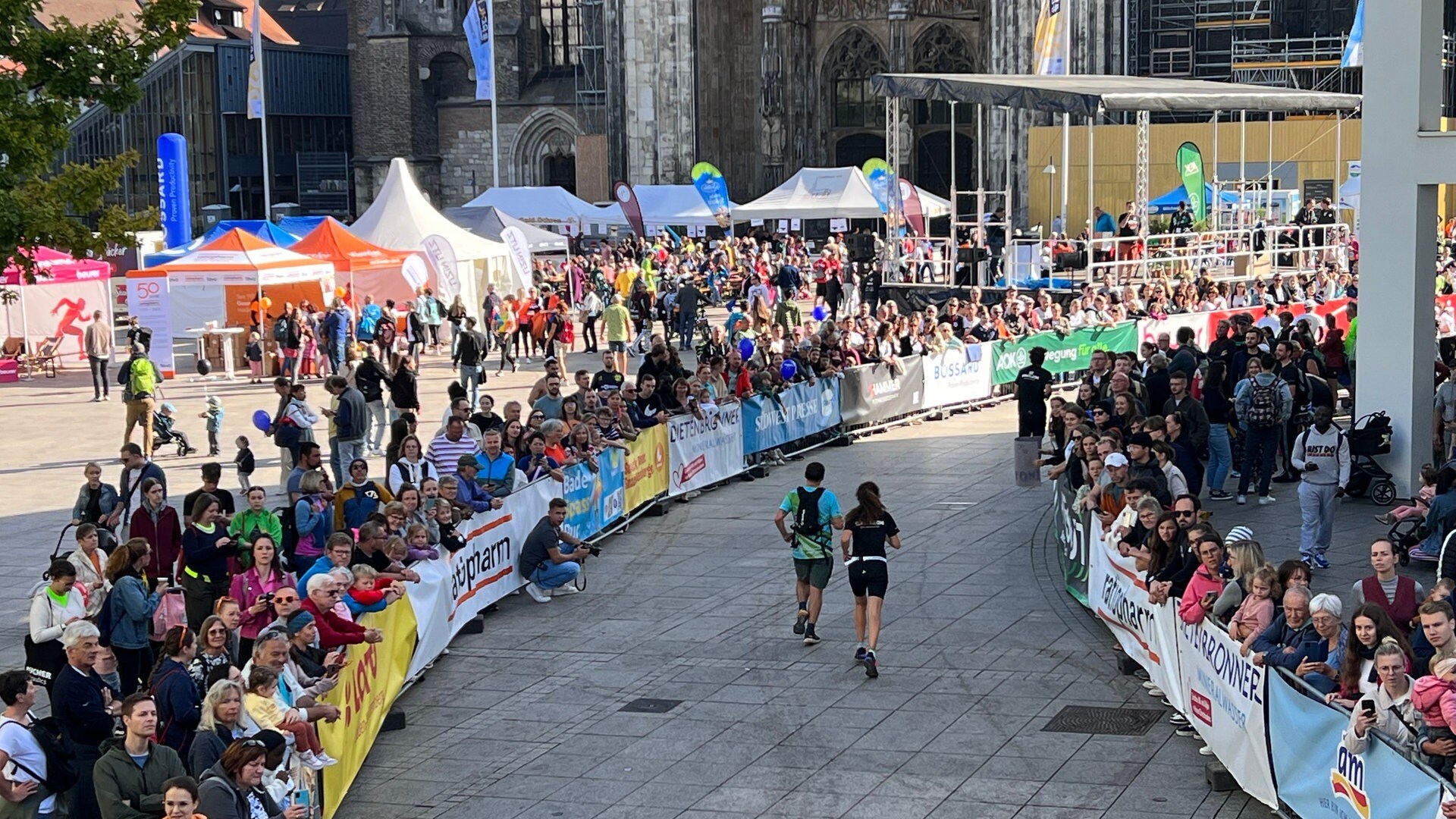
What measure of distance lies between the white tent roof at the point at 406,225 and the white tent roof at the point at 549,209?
37.1ft

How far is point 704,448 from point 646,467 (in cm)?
165

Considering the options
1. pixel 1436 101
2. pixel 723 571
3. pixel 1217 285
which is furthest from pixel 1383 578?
pixel 1217 285

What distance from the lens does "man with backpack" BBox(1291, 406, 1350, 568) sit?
15734mm

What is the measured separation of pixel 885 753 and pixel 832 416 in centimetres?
1343

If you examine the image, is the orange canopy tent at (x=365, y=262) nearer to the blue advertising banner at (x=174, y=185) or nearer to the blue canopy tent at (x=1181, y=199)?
the blue advertising banner at (x=174, y=185)

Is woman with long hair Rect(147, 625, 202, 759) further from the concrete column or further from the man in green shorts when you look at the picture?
the concrete column

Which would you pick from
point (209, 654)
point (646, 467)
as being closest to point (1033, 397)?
point (646, 467)

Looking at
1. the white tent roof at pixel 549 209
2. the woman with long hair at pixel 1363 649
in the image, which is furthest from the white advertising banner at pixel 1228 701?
the white tent roof at pixel 549 209

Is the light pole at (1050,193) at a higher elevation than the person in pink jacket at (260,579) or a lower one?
higher

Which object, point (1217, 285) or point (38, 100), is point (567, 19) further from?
point (38, 100)

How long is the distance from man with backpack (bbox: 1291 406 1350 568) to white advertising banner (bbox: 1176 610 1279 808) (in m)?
4.65

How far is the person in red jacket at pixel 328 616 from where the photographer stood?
10812 millimetres

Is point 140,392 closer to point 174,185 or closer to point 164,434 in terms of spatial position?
point 164,434

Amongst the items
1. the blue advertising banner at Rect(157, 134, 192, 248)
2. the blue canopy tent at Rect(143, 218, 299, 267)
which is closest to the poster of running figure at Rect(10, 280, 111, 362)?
the blue canopy tent at Rect(143, 218, 299, 267)
